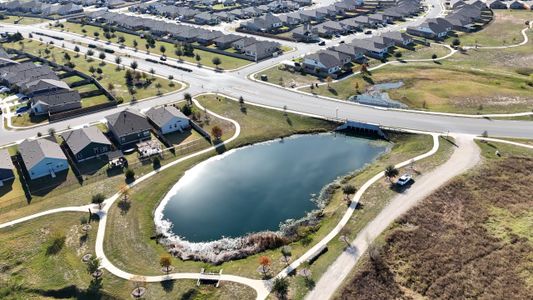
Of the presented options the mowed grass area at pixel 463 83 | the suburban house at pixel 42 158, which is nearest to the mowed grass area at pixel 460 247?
the mowed grass area at pixel 463 83

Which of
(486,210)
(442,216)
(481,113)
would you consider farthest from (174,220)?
(481,113)

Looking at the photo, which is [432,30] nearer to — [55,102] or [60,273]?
[55,102]

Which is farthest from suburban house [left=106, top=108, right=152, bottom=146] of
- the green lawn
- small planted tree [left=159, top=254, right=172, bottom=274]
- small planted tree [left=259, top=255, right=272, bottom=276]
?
small planted tree [left=259, top=255, right=272, bottom=276]

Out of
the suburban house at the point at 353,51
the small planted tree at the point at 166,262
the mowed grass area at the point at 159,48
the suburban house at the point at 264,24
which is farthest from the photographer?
the suburban house at the point at 264,24

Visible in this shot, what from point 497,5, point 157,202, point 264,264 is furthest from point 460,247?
point 497,5

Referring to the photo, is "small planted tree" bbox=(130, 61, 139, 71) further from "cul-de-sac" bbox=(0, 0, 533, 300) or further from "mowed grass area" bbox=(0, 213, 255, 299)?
"mowed grass area" bbox=(0, 213, 255, 299)

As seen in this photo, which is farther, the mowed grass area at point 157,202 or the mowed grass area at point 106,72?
the mowed grass area at point 106,72

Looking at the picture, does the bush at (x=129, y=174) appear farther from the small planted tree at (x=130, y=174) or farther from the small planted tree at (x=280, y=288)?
the small planted tree at (x=280, y=288)
